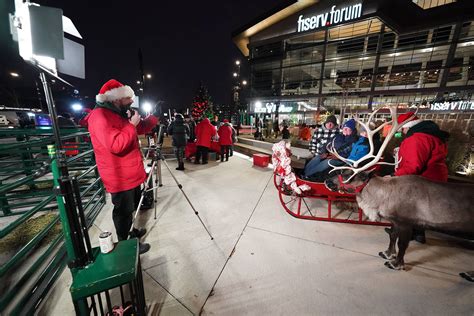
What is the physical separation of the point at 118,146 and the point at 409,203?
3.28 metres

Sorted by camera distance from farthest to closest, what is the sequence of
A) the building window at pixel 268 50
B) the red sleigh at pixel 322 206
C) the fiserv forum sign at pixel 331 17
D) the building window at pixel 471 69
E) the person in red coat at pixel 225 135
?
the building window at pixel 268 50, the fiserv forum sign at pixel 331 17, the building window at pixel 471 69, the person in red coat at pixel 225 135, the red sleigh at pixel 322 206

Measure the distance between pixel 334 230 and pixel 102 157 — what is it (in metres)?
3.45

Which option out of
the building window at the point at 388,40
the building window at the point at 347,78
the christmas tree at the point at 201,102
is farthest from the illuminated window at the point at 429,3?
the christmas tree at the point at 201,102

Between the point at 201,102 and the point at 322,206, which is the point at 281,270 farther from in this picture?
the point at 201,102

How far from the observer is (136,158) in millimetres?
2197

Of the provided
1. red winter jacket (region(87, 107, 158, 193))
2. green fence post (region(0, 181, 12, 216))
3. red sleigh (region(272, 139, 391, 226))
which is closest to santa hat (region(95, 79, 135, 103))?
red winter jacket (region(87, 107, 158, 193))

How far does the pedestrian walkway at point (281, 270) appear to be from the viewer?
1798mm

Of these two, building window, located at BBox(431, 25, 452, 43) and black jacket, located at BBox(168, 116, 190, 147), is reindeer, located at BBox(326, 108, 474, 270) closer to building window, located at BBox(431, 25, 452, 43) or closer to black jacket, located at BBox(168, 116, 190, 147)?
black jacket, located at BBox(168, 116, 190, 147)

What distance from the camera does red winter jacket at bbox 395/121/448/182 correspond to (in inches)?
92.2

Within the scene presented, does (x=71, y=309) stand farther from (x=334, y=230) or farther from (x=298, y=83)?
(x=298, y=83)

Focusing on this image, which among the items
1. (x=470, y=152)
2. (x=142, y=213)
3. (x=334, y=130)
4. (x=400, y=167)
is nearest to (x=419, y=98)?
(x=470, y=152)

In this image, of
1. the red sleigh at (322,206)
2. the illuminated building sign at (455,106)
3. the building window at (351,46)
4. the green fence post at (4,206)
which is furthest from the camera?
the building window at (351,46)

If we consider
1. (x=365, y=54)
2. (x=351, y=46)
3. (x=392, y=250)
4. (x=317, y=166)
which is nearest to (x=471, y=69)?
(x=365, y=54)

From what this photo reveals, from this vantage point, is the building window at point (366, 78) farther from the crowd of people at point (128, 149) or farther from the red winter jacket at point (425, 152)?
the red winter jacket at point (425, 152)
